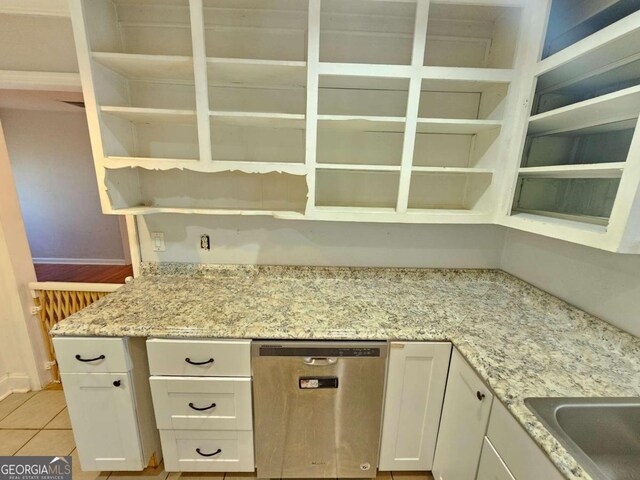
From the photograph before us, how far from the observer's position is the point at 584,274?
1.24 m

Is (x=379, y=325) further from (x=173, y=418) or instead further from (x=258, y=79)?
(x=258, y=79)

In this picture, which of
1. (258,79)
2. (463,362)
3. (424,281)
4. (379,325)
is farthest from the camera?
(424,281)

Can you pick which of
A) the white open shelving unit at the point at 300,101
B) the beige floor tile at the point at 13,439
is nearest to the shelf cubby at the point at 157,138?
the white open shelving unit at the point at 300,101

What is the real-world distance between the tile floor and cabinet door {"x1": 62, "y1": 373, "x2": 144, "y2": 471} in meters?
0.21

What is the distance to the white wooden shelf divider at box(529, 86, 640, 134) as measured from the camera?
2.76 feet

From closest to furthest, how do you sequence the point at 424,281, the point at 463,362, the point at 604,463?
1. the point at 604,463
2. the point at 463,362
3. the point at 424,281

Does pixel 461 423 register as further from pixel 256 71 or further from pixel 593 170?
pixel 256 71

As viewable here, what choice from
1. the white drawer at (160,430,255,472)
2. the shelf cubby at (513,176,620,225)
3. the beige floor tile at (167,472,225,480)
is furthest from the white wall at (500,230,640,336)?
the beige floor tile at (167,472,225,480)

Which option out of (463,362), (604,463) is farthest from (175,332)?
(604,463)

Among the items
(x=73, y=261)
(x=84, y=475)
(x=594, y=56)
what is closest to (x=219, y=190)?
(x=84, y=475)

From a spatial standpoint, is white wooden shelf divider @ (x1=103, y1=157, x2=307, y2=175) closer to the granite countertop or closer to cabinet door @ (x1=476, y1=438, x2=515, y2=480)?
the granite countertop

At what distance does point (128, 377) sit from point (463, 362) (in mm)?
1417

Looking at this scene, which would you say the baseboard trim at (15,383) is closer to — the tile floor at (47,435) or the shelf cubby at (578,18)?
the tile floor at (47,435)

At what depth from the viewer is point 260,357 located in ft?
3.73
